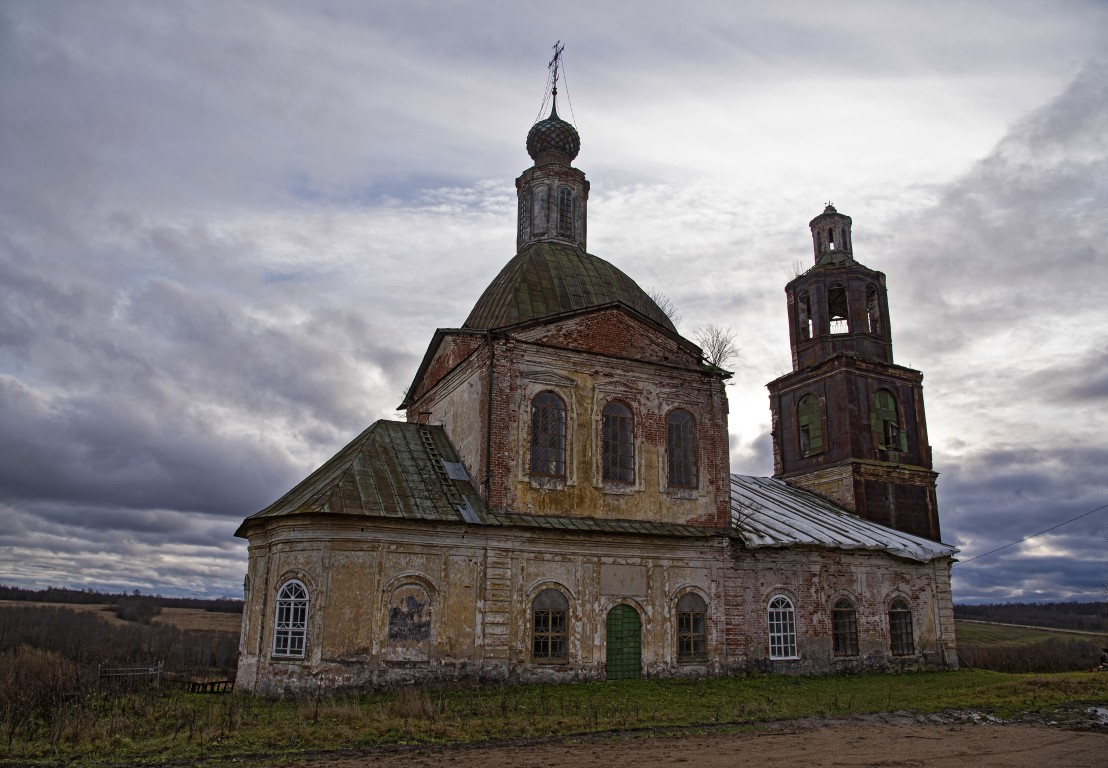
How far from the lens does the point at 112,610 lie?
72000 millimetres

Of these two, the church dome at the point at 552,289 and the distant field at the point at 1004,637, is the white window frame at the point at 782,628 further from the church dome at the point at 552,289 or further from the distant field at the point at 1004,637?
the distant field at the point at 1004,637

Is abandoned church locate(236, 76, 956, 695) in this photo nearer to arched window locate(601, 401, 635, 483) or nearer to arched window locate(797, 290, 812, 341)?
arched window locate(601, 401, 635, 483)

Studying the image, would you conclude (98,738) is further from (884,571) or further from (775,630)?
(884,571)

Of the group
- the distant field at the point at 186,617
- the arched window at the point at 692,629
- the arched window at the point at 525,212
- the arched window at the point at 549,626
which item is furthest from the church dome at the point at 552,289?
the distant field at the point at 186,617

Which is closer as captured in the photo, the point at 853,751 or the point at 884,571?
the point at 853,751

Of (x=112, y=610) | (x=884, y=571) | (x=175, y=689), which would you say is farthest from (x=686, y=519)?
(x=112, y=610)

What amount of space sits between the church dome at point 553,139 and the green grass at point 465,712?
15.2 m

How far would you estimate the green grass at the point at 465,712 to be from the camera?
32.9 feet

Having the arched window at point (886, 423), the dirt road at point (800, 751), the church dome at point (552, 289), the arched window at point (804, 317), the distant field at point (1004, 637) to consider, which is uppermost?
the arched window at point (804, 317)

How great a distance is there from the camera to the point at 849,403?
2703 centimetres

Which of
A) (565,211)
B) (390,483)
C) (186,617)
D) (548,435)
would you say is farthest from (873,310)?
(186,617)

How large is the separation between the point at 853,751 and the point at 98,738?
30.3 ft

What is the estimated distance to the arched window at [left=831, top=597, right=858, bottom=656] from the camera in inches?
790

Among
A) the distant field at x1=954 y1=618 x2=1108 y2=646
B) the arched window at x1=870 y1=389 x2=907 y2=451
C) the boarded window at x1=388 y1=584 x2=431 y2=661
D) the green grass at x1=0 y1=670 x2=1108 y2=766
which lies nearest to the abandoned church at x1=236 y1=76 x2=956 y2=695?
the boarded window at x1=388 y1=584 x2=431 y2=661
